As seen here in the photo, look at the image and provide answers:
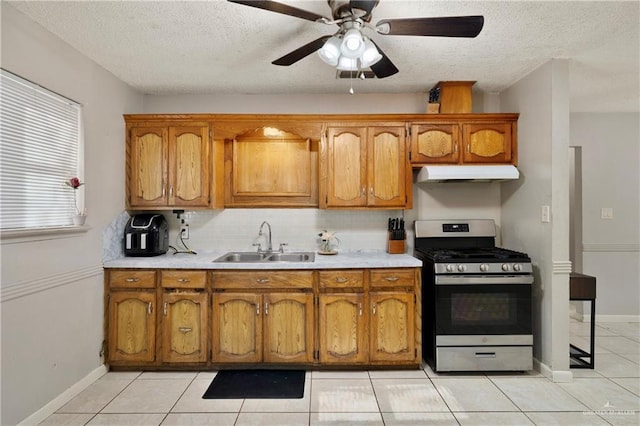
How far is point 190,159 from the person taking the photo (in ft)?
10.2

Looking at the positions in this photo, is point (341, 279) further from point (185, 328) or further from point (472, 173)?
point (472, 173)

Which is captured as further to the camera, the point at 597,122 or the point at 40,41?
the point at 597,122

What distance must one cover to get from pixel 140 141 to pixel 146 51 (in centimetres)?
87

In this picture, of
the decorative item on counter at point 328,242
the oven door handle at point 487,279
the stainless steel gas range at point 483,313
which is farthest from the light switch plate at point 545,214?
the decorative item on counter at point 328,242

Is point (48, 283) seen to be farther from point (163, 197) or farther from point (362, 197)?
point (362, 197)

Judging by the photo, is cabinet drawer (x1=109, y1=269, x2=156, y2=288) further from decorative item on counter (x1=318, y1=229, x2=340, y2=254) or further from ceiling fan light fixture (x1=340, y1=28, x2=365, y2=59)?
ceiling fan light fixture (x1=340, y1=28, x2=365, y2=59)

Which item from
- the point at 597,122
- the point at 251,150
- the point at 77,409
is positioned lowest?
the point at 77,409

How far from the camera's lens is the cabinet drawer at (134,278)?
2812mm

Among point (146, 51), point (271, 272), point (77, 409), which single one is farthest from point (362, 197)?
point (77, 409)

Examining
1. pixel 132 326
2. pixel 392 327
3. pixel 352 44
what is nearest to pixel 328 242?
pixel 392 327

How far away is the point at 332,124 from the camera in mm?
3111

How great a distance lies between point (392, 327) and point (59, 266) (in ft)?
8.00

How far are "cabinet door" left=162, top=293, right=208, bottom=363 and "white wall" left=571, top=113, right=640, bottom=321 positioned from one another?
4.21 m

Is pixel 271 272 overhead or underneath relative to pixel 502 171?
underneath
